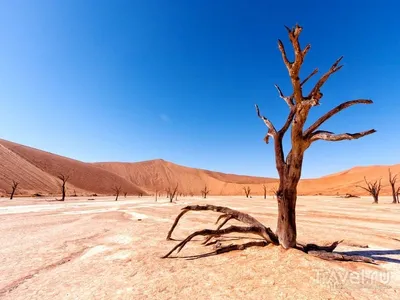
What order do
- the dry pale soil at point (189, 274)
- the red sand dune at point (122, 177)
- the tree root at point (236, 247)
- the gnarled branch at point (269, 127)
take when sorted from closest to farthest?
the dry pale soil at point (189, 274)
the tree root at point (236, 247)
the gnarled branch at point (269, 127)
the red sand dune at point (122, 177)

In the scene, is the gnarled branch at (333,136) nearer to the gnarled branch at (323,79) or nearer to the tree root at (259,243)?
the gnarled branch at (323,79)

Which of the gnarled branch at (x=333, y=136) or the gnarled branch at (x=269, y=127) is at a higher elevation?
the gnarled branch at (x=269, y=127)

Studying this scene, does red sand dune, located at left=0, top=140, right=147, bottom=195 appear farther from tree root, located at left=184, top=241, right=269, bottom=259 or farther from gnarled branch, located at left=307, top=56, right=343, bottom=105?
gnarled branch, located at left=307, top=56, right=343, bottom=105

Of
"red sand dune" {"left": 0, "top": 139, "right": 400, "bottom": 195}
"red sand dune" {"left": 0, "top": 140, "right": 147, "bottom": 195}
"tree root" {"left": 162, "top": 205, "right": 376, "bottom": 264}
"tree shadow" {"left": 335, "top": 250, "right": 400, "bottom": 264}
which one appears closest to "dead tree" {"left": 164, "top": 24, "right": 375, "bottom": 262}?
"tree root" {"left": 162, "top": 205, "right": 376, "bottom": 264}

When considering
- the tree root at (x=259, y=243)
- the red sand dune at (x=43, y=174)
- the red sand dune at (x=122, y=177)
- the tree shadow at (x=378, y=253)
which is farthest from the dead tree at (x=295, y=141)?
the red sand dune at (x=43, y=174)

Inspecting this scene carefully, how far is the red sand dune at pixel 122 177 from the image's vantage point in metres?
56.6

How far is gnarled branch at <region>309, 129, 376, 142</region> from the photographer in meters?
4.58

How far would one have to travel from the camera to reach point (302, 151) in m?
5.29

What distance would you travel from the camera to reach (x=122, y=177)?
10344 centimetres

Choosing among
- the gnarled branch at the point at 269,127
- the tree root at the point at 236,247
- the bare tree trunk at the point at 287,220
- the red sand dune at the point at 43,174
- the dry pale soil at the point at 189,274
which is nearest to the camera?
the dry pale soil at the point at 189,274

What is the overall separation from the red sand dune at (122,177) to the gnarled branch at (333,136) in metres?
53.8

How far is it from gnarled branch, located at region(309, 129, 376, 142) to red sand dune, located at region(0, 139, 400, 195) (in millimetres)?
53818

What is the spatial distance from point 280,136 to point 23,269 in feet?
21.1

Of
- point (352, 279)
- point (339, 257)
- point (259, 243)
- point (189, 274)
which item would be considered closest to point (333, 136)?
point (339, 257)
